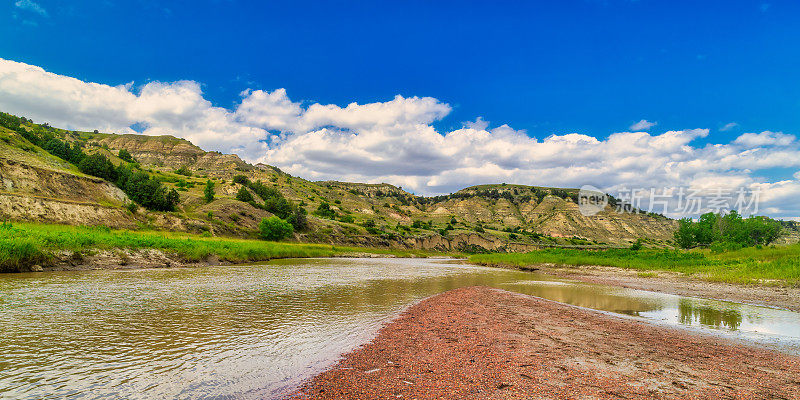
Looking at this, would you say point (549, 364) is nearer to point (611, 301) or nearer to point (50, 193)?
point (611, 301)

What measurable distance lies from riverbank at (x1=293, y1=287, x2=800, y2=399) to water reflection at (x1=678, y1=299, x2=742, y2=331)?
2.75 metres

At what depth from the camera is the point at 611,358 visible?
771 cm

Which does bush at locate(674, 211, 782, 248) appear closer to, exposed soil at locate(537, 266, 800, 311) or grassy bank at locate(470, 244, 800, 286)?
grassy bank at locate(470, 244, 800, 286)

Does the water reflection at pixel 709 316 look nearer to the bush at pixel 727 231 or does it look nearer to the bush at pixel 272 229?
the bush at pixel 272 229

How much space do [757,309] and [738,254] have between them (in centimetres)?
2512

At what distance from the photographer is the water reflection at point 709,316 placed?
12.6m

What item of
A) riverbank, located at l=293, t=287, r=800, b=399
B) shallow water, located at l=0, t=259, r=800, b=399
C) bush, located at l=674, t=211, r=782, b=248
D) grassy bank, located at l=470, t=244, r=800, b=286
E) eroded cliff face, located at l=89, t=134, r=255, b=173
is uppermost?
eroded cliff face, located at l=89, t=134, r=255, b=173

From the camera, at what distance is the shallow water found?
586 cm

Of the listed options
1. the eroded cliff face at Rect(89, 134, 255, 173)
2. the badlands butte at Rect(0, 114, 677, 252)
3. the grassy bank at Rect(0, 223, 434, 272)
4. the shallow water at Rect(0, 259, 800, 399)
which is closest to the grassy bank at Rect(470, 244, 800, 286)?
the shallow water at Rect(0, 259, 800, 399)

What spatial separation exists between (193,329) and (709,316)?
19039 millimetres

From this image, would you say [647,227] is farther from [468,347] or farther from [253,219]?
[468,347]

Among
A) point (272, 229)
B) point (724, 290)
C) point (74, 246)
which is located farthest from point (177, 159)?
point (724, 290)

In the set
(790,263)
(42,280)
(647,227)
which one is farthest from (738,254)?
(647,227)

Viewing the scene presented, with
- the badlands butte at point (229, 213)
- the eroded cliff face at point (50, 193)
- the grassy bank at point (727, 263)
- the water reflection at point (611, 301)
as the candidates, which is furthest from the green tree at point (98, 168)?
the grassy bank at point (727, 263)
